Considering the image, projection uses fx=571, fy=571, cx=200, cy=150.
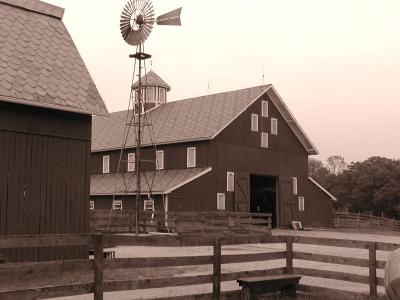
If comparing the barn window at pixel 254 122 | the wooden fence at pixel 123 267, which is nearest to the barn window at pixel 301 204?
the barn window at pixel 254 122

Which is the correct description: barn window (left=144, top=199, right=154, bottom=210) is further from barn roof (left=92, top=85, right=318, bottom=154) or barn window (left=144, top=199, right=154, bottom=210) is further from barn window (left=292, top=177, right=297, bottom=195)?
barn window (left=292, top=177, right=297, bottom=195)

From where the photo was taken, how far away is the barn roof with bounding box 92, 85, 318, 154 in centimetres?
3656

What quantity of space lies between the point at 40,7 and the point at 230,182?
2035cm

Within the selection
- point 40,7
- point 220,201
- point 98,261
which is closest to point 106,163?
point 220,201

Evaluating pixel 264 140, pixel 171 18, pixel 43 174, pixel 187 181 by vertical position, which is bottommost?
pixel 43 174

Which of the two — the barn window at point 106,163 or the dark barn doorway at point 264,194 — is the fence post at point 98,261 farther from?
the barn window at point 106,163

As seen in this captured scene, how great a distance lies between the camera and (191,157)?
36.3 metres

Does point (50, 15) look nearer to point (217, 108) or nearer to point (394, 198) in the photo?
point (217, 108)

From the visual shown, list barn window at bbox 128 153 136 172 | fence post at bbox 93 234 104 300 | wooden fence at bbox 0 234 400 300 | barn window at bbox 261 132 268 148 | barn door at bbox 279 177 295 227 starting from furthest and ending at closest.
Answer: barn window at bbox 128 153 136 172, barn door at bbox 279 177 295 227, barn window at bbox 261 132 268 148, fence post at bbox 93 234 104 300, wooden fence at bbox 0 234 400 300

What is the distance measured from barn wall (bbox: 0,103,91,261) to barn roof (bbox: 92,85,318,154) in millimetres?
18919

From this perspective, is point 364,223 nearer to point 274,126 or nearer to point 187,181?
point 274,126

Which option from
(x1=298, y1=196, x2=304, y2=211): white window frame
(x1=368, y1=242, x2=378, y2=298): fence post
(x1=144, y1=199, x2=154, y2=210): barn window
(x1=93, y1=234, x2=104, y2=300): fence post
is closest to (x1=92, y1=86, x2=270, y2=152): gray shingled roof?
(x1=144, y1=199, x2=154, y2=210): barn window

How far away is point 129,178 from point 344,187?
37706mm

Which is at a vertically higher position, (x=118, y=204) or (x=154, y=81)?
(x=154, y=81)
